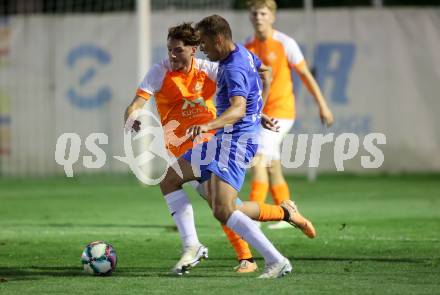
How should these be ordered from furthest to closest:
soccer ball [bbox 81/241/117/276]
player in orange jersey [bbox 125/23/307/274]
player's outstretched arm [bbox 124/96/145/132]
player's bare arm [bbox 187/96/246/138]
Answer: player in orange jersey [bbox 125/23/307/274]
player's outstretched arm [bbox 124/96/145/132]
soccer ball [bbox 81/241/117/276]
player's bare arm [bbox 187/96/246/138]

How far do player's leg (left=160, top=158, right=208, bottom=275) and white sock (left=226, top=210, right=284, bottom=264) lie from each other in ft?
2.04

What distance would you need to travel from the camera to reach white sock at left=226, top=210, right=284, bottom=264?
24.9 feet

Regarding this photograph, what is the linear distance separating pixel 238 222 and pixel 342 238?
296 centimetres

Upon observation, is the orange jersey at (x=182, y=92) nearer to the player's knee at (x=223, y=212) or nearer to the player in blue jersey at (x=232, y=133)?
the player in blue jersey at (x=232, y=133)

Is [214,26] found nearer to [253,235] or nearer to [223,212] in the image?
[223,212]

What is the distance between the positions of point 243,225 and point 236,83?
99 centimetres

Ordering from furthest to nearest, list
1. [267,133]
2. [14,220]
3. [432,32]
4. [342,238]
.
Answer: [432,32] → [14,220] → [267,133] → [342,238]

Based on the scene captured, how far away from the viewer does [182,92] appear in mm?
8773

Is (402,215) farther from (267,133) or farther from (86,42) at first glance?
(86,42)

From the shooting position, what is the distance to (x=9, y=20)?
19750 mm

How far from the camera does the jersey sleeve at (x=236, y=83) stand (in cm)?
758

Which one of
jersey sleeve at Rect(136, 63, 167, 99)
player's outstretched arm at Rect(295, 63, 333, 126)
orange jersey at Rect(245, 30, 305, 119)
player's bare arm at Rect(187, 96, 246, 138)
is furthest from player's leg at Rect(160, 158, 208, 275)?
orange jersey at Rect(245, 30, 305, 119)

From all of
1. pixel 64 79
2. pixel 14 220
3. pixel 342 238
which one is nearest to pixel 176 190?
pixel 342 238

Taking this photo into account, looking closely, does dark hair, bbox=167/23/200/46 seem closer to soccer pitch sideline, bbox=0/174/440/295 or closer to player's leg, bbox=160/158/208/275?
player's leg, bbox=160/158/208/275
